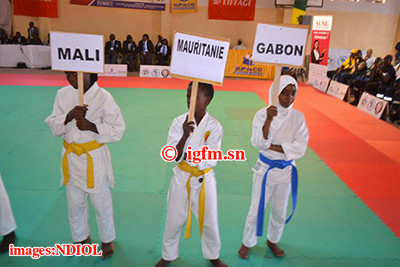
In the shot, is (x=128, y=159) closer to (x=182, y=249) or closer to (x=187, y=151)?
(x=182, y=249)

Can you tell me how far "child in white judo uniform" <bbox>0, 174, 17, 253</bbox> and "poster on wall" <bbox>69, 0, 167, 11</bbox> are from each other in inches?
613

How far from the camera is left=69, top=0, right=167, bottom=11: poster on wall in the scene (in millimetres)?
16859

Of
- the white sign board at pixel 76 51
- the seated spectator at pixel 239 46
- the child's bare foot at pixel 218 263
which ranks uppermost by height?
the white sign board at pixel 76 51

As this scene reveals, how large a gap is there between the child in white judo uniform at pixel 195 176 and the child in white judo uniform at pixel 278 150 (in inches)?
18.1

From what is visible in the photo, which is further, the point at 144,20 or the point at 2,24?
the point at 144,20

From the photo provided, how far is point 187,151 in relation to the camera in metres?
2.89

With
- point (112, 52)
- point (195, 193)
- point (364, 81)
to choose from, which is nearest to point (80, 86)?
point (195, 193)

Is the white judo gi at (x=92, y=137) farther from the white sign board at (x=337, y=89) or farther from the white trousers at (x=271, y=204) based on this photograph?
the white sign board at (x=337, y=89)

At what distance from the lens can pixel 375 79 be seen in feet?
34.3

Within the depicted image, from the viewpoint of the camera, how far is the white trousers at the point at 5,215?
337 cm

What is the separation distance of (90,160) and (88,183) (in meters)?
0.21

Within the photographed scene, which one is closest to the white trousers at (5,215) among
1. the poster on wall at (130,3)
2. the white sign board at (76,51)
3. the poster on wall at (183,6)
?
the white sign board at (76,51)

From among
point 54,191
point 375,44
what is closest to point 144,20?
point 375,44

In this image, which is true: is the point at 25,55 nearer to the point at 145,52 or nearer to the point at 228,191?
the point at 145,52
